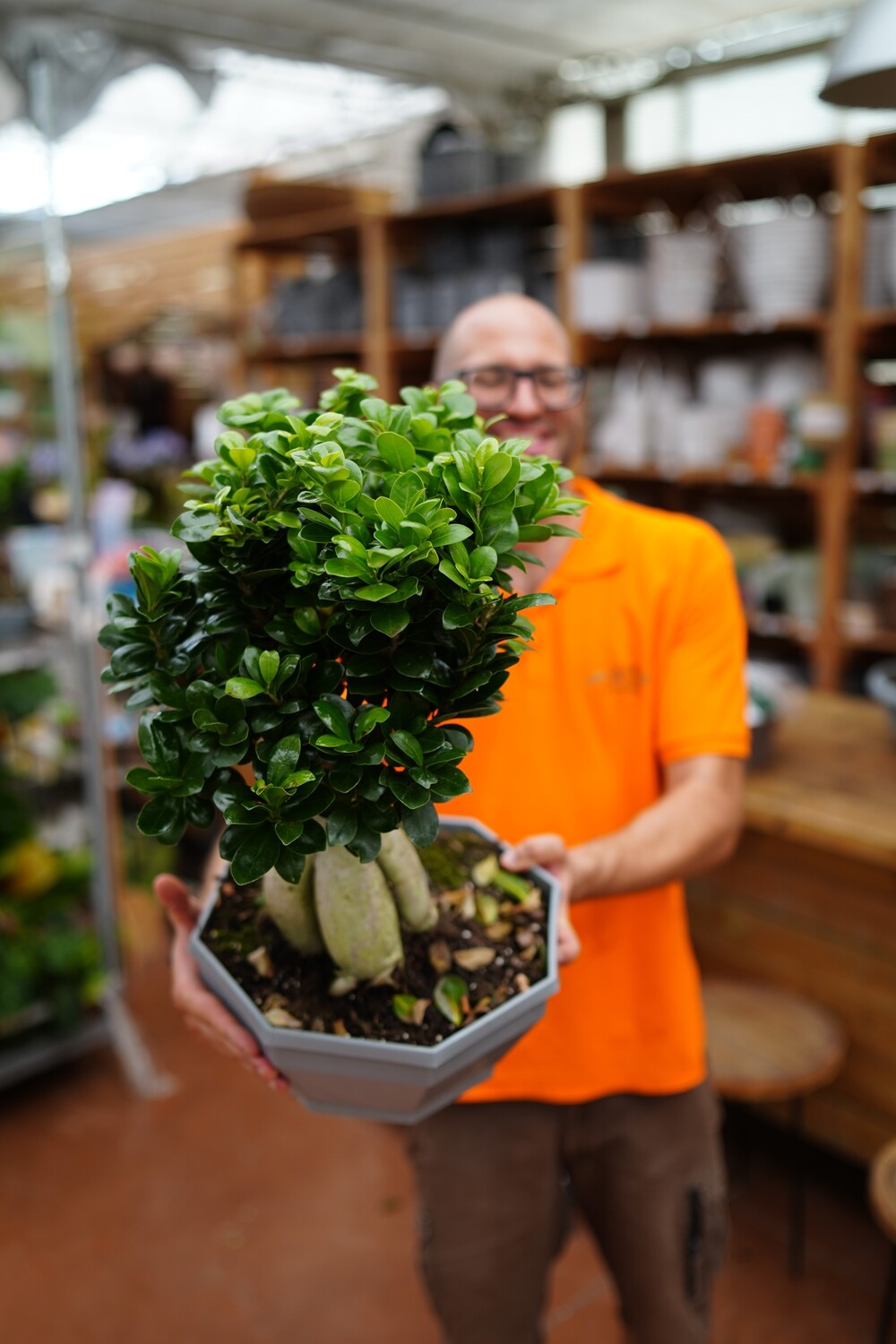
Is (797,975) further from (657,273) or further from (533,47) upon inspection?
(533,47)

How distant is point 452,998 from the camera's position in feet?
3.12

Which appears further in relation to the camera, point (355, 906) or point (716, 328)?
point (716, 328)

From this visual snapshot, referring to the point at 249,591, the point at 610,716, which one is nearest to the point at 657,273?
the point at 610,716

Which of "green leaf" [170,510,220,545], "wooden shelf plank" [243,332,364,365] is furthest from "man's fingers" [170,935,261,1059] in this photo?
"wooden shelf plank" [243,332,364,365]

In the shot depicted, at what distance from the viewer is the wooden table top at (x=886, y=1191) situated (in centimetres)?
163

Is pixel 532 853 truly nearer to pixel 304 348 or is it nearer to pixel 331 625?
pixel 331 625

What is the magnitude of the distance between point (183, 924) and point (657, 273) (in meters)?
3.24

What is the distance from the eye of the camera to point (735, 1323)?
7.11 ft

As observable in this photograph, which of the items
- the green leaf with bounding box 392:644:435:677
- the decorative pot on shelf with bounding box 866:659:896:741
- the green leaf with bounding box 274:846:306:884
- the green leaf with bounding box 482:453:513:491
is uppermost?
the green leaf with bounding box 482:453:513:491

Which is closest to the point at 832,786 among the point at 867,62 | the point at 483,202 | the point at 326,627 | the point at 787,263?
the point at 867,62

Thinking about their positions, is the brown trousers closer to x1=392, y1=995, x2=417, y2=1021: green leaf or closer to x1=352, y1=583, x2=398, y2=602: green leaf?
x1=392, y1=995, x2=417, y2=1021: green leaf

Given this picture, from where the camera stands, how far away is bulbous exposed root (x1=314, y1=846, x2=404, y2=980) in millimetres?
923

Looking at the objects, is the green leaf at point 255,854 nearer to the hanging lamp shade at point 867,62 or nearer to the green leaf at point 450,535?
the green leaf at point 450,535

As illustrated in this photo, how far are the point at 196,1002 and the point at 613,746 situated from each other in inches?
24.7
